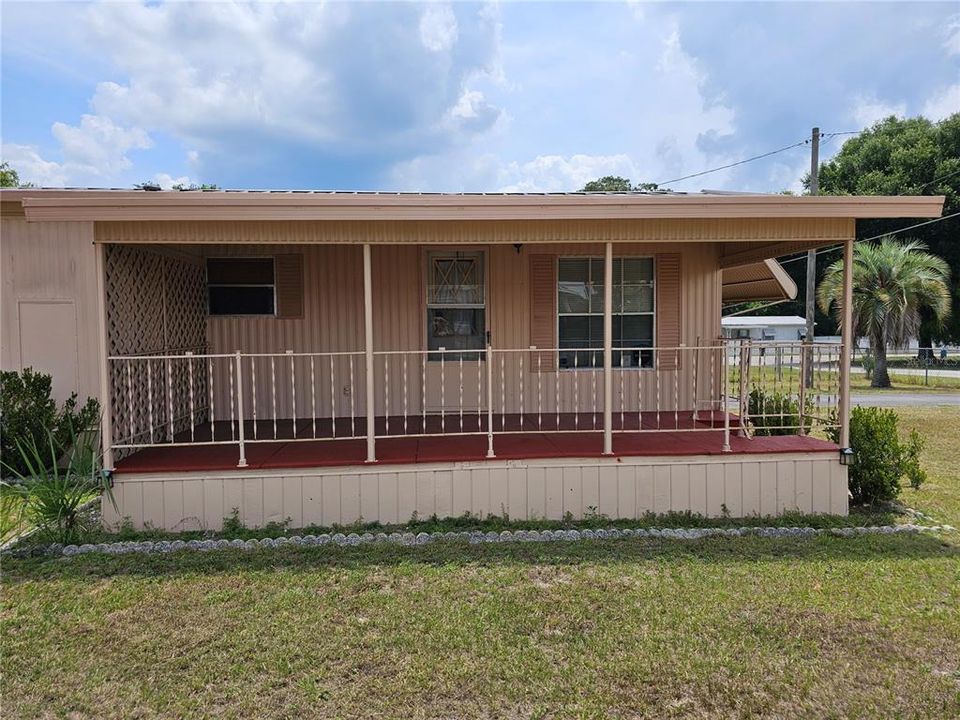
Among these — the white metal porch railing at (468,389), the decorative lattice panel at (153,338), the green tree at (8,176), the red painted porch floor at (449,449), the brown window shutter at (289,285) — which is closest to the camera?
the red painted porch floor at (449,449)

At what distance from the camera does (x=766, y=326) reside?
104 ft

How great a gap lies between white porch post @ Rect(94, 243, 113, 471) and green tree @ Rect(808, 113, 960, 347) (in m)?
31.0

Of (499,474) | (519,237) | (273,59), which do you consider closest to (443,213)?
(519,237)

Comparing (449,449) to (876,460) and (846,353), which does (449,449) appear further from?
(876,460)

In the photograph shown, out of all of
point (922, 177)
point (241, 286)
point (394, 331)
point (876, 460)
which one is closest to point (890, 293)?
point (922, 177)

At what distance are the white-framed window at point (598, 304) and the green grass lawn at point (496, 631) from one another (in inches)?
116

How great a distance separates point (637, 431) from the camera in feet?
19.7

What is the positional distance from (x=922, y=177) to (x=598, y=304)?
29.3 m

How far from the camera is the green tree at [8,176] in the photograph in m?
19.6

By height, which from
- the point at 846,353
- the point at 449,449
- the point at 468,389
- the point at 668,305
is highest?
the point at 668,305

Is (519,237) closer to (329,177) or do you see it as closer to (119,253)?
(119,253)

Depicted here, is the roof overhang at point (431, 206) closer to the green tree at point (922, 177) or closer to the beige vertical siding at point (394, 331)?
the beige vertical siding at point (394, 331)

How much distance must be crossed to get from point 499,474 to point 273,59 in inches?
473

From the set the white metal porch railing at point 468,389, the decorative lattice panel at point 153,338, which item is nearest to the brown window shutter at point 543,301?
the white metal porch railing at point 468,389
